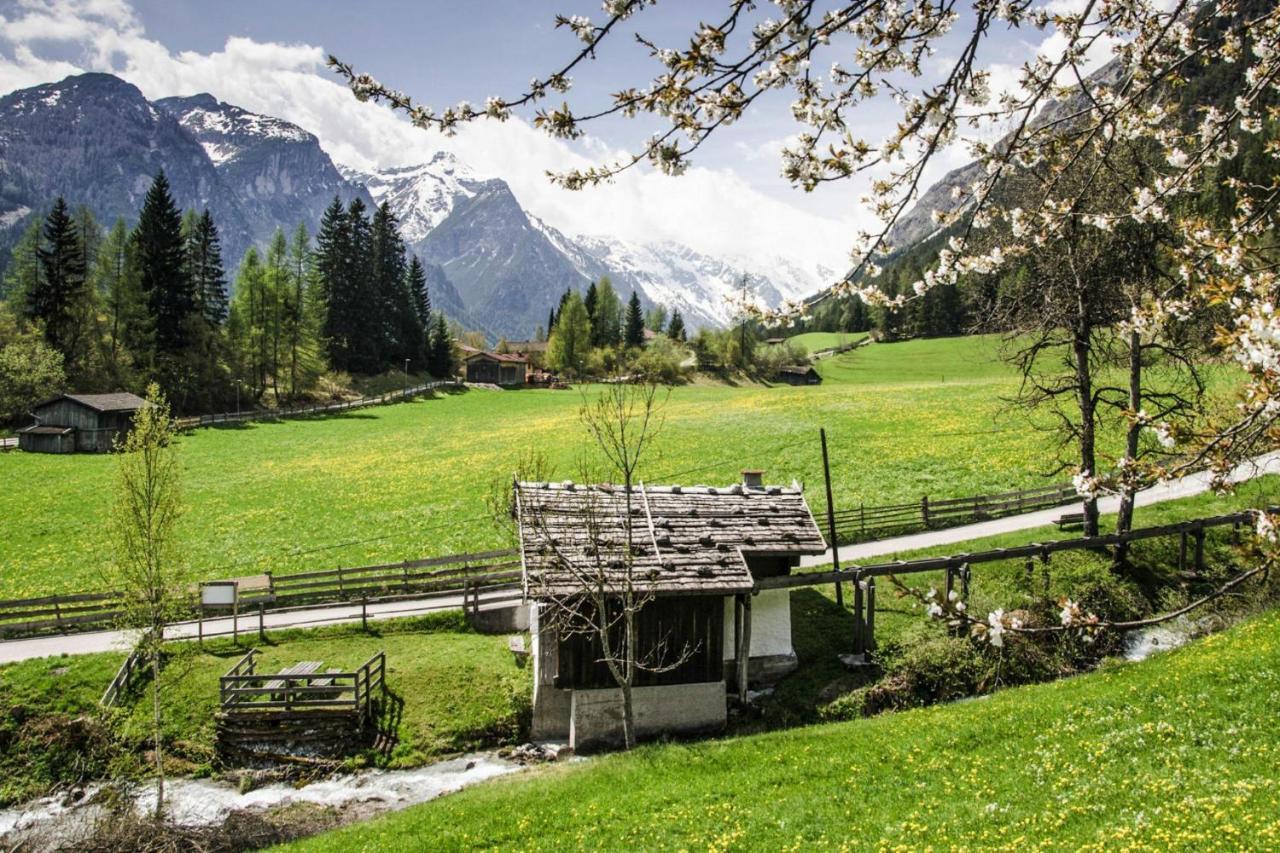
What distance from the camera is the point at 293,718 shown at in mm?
18172

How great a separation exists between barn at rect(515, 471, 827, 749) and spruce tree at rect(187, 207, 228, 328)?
6919cm

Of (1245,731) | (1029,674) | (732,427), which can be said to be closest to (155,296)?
(732,427)

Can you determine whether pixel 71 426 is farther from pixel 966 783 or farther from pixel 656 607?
pixel 966 783

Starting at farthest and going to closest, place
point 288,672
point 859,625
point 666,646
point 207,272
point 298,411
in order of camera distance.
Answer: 1. point 207,272
2. point 298,411
3. point 859,625
4. point 288,672
5. point 666,646

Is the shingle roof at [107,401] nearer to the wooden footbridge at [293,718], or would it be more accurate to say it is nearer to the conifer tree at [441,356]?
the wooden footbridge at [293,718]

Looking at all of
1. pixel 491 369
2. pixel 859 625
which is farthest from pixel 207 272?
pixel 859 625

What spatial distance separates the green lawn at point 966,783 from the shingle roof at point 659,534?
415 cm

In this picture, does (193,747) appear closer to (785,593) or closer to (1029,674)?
(785,593)

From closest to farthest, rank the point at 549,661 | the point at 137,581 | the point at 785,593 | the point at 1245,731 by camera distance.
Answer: the point at 1245,731
the point at 137,581
the point at 549,661
the point at 785,593

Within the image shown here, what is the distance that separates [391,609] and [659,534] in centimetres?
1070

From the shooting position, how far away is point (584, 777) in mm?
14914

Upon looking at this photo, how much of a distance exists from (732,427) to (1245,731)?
4370 cm

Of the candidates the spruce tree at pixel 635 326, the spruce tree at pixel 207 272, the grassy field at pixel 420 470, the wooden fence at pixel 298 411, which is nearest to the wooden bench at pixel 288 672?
the grassy field at pixel 420 470

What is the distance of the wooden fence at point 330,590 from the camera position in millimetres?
22562
